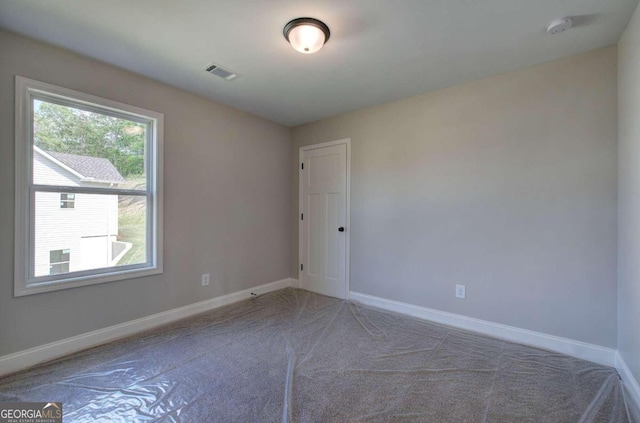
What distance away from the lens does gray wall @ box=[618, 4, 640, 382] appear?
1731 mm

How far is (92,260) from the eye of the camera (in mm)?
2445

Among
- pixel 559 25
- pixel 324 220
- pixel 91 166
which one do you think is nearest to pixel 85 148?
pixel 91 166

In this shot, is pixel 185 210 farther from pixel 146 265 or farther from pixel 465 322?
pixel 465 322

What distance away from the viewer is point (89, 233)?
7.93ft

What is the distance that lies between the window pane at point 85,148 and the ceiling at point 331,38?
528 mm

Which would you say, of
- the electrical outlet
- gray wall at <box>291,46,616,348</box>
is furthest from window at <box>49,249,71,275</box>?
gray wall at <box>291,46,616,348</box>

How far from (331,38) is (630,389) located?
314 cm

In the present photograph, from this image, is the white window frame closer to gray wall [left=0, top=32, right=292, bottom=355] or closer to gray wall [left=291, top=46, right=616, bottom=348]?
gray wall [left=0, top=32, right=292, bottom=355]

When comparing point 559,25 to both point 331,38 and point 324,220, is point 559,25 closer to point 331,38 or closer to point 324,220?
point 331,38

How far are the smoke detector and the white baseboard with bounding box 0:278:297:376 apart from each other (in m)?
3.91

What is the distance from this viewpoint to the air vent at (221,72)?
2.51 metres

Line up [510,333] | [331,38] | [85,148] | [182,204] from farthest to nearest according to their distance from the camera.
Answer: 1. [182,204]
2. [510,333]
3. [85,148]
4. [331,38]

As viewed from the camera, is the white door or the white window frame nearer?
the white window frame

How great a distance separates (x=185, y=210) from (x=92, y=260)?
919mm
